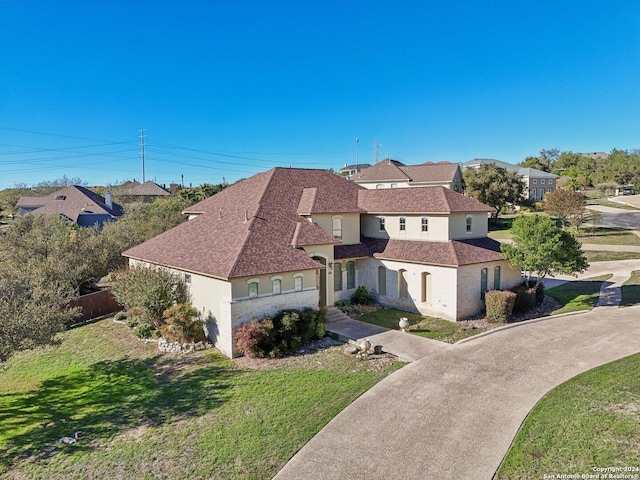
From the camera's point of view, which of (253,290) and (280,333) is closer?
(280,333)

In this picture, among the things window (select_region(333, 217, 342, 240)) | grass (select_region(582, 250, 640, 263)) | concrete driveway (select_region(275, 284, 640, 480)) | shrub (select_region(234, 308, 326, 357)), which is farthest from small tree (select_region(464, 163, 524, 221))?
shrub (select_region(234, 308, 326, 357))

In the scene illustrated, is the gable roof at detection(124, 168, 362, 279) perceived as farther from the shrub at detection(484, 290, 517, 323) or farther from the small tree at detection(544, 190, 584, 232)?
the small tree at detection(544, 190, 584, 232)

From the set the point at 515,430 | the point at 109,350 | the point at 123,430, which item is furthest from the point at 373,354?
the point at 109,350

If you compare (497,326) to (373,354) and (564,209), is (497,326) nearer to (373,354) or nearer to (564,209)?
(373,354)

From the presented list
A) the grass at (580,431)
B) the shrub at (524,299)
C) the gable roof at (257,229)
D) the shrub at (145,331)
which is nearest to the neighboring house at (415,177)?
the gable roof at (257,229)

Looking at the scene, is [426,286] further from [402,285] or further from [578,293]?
[578,293]

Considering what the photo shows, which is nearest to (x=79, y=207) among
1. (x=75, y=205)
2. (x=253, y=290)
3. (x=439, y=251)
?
(x=75, y=205)
